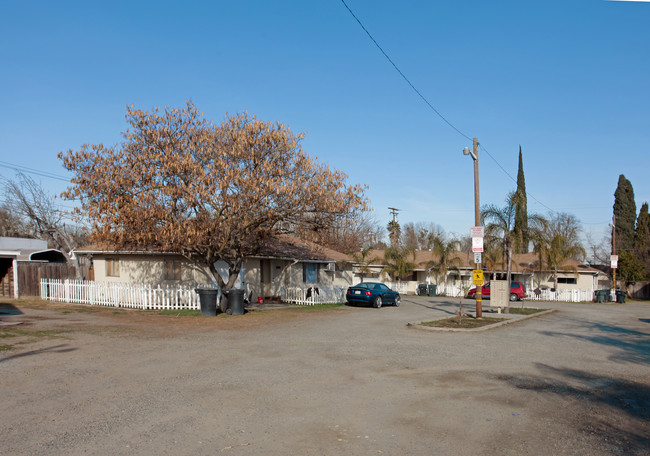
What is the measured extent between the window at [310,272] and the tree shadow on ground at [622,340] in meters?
16.4

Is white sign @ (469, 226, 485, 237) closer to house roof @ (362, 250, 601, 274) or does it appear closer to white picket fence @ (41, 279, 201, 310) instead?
white picket fence @ (41, 279, 201, 310)

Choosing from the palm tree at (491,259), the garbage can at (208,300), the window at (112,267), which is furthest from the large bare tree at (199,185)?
the palm tree at (491,259)

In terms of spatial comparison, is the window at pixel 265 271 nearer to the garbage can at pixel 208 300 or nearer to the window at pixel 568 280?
the garbage can at pixel 208 300

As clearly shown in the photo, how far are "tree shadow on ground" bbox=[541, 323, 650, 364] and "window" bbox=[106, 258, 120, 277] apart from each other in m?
20.6

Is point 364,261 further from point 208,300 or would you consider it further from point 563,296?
point 208,300

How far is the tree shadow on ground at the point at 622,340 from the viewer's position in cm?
1192

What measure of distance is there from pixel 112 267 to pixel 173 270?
3906 mm

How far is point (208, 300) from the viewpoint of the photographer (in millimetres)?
19875

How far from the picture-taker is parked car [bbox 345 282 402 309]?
88.9 ft

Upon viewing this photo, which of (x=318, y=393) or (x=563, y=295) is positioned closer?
(x=318, y=393)

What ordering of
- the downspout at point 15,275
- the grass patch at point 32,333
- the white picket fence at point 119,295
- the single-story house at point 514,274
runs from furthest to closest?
the single-story house at point 514,274
the downspout at point 15,275
the white picket fence at point 119,295
the grass patch at point 32,333

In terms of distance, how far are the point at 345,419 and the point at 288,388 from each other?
1874 millimetres

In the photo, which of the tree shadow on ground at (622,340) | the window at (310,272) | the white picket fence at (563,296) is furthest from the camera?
the white picket fence at (563,296)

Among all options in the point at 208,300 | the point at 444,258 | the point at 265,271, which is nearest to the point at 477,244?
the point at 208,300
